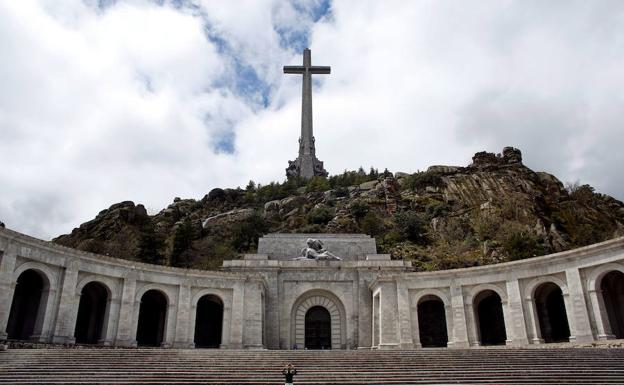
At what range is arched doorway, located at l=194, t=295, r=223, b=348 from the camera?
34.2m

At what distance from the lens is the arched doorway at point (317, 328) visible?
3356 centimetres

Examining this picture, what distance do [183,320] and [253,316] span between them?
418 cm

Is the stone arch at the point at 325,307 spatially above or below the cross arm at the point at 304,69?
below

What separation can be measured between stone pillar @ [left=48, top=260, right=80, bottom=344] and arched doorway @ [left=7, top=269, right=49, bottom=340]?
151 cm

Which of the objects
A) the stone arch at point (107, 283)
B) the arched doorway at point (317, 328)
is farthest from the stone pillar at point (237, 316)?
the stone arch at point (107, 283)

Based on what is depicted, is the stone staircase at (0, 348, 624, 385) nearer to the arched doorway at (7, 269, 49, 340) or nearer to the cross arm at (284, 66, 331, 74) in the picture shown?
the arched doorway at (7, 269, 49, 340)


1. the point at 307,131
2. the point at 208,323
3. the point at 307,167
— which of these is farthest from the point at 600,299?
the point at 307,167

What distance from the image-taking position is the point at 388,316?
Result: 30.8 meters

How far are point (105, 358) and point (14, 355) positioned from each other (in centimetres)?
344

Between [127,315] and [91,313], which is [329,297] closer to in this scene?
[127,315]

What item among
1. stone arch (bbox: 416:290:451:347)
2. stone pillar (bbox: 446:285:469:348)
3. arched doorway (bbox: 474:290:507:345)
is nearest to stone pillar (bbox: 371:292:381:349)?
stone arch (bbox: 416:290:451:347)

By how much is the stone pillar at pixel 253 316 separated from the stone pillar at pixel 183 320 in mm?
3307

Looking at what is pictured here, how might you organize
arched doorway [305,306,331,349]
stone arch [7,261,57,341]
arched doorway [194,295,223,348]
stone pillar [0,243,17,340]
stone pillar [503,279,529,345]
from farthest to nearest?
1. arched doorway [194,295,223,348]
2. arched doorway [305,306,331,349]
3. stone pillar [503,279,529,345]
4. stone arch [7,261,57,341]
5. stone pillar [0,243,17,340]

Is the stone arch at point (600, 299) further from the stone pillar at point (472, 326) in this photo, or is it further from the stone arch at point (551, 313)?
the stone pillar at point (472, 326)
